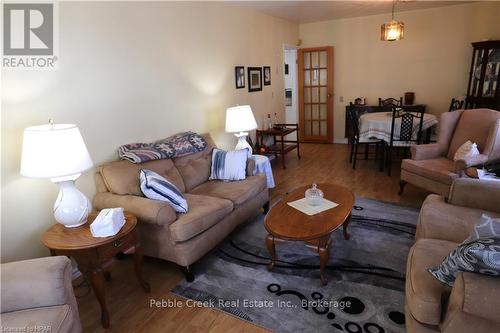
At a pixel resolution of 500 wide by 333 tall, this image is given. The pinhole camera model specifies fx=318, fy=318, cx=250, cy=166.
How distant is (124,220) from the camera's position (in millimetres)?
2162

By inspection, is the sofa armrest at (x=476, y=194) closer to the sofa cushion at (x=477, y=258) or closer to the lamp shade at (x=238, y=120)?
the sofa cushion at (x=477, y=258)

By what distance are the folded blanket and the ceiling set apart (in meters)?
2.05

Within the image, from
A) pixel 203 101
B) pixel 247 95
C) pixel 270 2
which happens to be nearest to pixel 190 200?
pixel 203 101

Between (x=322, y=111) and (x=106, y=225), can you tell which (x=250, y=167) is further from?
(x=322, y=111)

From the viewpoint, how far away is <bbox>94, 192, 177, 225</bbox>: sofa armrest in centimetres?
226

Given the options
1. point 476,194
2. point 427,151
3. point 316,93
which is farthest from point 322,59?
point 476,194

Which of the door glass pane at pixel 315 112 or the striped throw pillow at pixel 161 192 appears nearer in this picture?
the striped throw pillow at pixel 161 192

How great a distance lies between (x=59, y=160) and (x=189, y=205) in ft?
3.35

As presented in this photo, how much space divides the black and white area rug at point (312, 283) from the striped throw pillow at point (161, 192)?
541 mm

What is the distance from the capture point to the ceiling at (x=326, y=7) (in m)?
4.58

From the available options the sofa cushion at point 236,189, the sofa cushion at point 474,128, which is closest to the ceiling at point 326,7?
the sofa cushion at point 474,128

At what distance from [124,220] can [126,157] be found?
0.78 m

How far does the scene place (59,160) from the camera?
6.30 ft

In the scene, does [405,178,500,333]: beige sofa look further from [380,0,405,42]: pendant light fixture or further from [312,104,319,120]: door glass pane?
[312,104,319,120]: door glass pane
